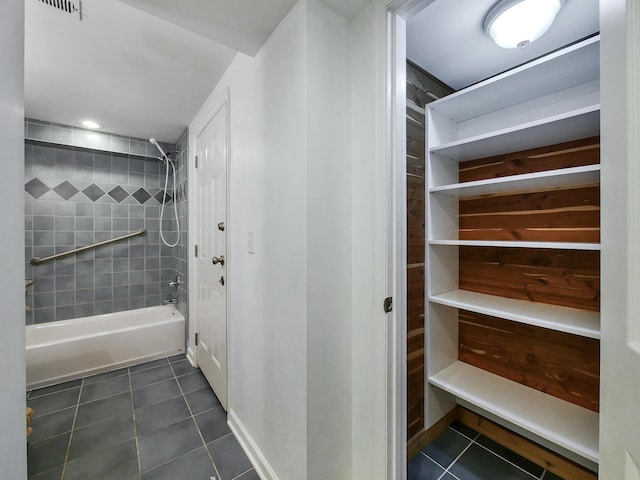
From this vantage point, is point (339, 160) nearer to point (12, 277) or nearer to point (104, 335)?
point (12, 277)

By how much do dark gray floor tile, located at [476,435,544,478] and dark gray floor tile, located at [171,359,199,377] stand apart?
2.25 meters

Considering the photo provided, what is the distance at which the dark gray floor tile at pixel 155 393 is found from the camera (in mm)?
1866

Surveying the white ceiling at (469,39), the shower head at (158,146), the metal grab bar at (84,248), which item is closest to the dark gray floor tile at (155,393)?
the metal grab bar at (84,248)

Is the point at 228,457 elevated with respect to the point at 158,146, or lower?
lower

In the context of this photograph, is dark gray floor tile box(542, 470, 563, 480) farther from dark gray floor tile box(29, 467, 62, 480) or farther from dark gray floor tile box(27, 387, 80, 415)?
dark gray floor tile box(27, 387, 80, 415)

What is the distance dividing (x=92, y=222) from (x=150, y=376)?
1770mm

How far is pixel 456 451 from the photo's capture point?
1.45m

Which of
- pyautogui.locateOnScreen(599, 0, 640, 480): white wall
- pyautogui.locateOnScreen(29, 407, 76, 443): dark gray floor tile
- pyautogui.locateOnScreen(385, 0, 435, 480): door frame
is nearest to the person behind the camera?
pyautogui.locateOnScreen(599, 0, 640, 480): white wall

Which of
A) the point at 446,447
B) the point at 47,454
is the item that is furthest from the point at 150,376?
the point at 446,447

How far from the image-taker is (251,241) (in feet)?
4.38

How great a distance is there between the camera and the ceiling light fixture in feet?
3.39

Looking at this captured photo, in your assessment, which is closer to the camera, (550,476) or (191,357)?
(550,476)

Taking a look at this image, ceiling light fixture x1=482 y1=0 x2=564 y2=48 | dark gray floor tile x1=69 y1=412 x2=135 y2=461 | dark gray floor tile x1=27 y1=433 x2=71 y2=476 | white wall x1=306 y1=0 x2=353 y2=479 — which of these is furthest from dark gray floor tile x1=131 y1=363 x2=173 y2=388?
ceiling light fixture x1=482 y1=0 x2=564 y2=48

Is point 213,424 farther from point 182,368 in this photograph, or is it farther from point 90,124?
point 90,124
